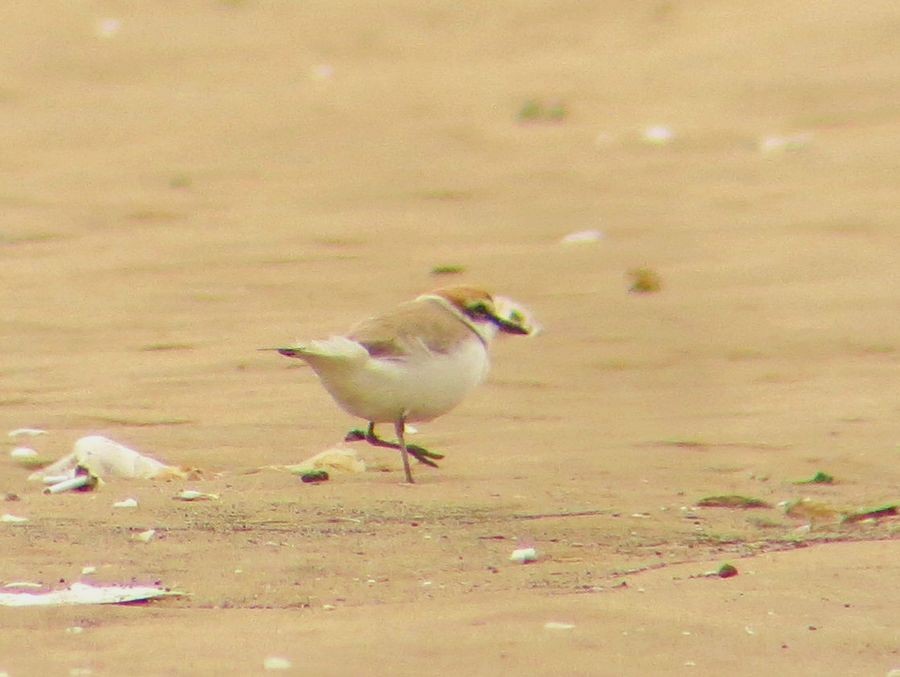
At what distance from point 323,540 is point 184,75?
10.7 m

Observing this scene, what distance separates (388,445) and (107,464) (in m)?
0.88

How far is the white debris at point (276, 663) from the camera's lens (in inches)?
157

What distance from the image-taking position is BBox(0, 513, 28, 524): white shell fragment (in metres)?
5.38

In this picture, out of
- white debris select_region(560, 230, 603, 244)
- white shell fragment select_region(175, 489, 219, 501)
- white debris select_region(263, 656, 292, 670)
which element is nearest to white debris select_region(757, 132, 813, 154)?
white debris select_region(560, 230, 603, 244)

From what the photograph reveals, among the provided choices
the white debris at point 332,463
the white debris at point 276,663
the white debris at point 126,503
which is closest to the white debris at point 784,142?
the white debris at point 332,463

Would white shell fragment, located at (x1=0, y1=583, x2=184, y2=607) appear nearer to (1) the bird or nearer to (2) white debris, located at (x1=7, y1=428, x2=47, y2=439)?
(1) the bird

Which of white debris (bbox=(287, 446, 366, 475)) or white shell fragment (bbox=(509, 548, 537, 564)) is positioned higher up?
white debris (bbox=(287, 446, 366, 475))

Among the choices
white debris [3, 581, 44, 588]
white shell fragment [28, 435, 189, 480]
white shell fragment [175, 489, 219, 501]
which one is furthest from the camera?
white shell fragment [28, 435, 189, 480]

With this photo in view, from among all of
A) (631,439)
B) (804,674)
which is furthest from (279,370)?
(804,674)

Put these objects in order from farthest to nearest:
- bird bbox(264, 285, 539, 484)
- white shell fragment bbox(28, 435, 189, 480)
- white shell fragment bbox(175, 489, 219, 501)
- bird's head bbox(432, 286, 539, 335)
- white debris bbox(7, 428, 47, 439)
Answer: white debris bbox(7, 428, 47, 439) < bird's head bbox(432, 286, 539, 335) < white shell fragment bbox(28, 435, 189, 480) < bird bbox(264, 285, 539, 484) < white shell fragment bbox(175, 489, 219, 501)

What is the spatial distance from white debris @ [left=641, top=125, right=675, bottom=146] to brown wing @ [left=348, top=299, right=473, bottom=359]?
6612mm

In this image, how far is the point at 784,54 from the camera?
14633 mm

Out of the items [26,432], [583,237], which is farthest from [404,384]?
[583,237]

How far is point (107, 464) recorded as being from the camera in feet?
20.3
